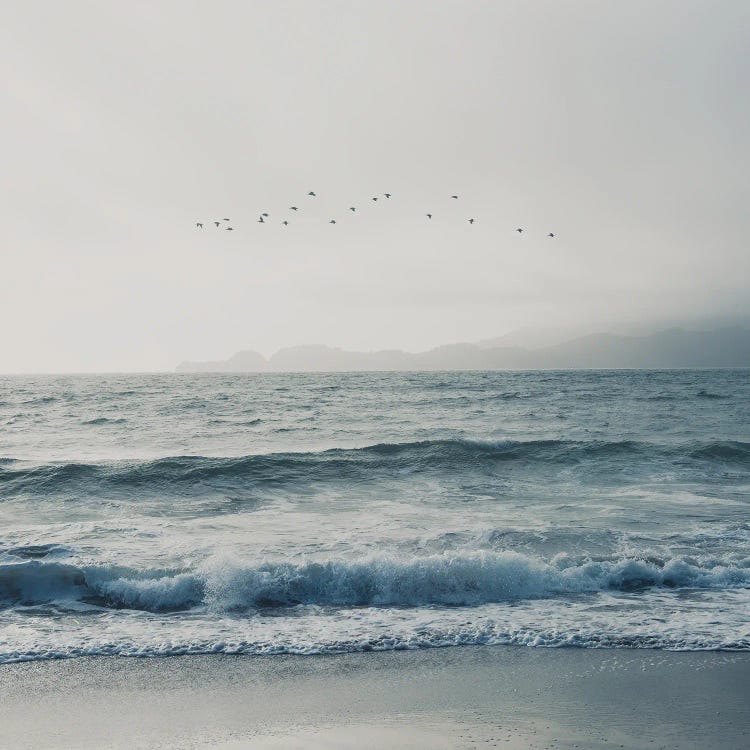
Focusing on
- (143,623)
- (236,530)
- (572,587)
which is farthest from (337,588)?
(236,530)

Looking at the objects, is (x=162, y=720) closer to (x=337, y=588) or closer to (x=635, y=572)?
(x=337, y=588)

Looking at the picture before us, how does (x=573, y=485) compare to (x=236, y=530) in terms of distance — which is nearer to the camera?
(x=236, y=530)

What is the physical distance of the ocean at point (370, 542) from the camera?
922 centimetres

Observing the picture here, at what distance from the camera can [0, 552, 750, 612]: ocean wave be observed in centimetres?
1055

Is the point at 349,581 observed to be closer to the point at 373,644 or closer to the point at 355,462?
the point at 373,644

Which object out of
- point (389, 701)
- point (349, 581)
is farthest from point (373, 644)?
point (349, 581)

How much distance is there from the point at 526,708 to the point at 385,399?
157 feet

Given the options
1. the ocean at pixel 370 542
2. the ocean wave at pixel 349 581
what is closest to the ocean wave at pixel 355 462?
the ocean at pixel 370 542

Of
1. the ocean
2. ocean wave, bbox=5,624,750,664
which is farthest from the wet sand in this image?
the ocean

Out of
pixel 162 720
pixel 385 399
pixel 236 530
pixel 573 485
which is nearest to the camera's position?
pixel 162 720

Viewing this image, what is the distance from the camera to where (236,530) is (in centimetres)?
1512

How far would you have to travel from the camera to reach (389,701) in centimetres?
708

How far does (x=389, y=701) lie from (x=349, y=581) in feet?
12.9

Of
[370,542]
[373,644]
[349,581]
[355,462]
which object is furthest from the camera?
[355,462]
